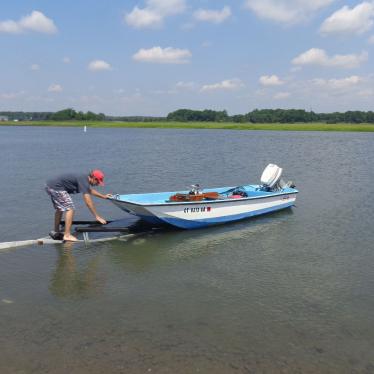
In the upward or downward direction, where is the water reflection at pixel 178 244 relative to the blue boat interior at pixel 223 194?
downward

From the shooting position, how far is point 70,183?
35.3ft

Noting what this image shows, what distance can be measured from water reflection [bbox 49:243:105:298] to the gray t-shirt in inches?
64.1

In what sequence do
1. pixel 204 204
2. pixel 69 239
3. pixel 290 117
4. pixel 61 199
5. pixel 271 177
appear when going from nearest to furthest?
pixel 61 199, pixel 69 239, pixel 204 204, pixel 271 177, pixel 290 117

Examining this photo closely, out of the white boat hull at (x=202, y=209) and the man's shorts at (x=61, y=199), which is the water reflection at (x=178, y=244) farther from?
the man's shorts at (x=61, y=199)

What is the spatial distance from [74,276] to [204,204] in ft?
17.1

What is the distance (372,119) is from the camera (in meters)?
153

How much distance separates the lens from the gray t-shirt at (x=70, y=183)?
418 inches

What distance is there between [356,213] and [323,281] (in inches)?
307

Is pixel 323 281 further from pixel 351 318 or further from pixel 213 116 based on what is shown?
→ pixel 213 116

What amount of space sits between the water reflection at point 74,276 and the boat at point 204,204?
1.99m

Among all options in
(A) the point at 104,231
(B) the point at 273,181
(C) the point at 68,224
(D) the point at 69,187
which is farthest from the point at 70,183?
(B) the point at 273,181

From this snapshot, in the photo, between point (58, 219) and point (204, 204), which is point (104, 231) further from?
point (204, 204)

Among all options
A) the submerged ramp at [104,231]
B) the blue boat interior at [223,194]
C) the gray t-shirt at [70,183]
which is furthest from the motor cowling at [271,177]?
the gray t-shirt at [70,183]

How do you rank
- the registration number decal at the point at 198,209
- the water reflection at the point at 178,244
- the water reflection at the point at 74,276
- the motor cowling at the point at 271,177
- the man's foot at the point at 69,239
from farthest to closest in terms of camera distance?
1. the motor cowling at the point at 271,177
2. the registration number decal at the point at 198,209
3. the man's foot at the point at 69,239
4. the water reflection at the point at 178,244
5. the water reflection at the point at 74,276
